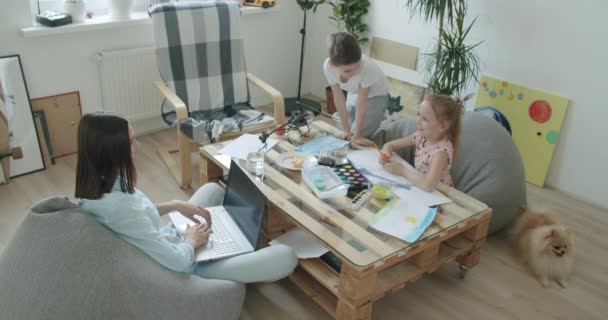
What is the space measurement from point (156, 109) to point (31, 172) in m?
0.90

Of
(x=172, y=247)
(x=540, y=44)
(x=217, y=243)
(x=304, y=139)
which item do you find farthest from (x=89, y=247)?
(x=540, y=44)

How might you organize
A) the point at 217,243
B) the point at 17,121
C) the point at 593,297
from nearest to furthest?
the point at 217,243 < the point at 593,297 < the point at 17,121

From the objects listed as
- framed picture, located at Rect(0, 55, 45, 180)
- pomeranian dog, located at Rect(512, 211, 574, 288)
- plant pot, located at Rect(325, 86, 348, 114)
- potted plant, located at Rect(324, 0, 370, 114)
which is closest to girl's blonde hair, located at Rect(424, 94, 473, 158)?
pomeranian dog, located at Rect(512, 211, 574, 288)

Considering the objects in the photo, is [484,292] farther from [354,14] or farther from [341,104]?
[354,14]

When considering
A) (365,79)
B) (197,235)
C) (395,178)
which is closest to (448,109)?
(395,178)

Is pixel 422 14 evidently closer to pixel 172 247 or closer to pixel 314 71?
pixel 314 71

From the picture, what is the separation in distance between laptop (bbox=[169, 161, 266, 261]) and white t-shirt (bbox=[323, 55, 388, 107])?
86cm

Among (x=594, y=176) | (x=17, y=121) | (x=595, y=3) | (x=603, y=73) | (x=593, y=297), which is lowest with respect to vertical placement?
(x=593, y=297)

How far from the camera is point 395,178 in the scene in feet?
7.63

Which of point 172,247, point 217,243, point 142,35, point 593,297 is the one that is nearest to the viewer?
point 172,247

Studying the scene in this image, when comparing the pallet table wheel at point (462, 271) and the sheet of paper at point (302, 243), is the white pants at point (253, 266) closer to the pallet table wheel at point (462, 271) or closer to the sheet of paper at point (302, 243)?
the sheet of paper at point (302, 243)

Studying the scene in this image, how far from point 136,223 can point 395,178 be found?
3.72 feet

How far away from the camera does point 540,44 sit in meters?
3.10

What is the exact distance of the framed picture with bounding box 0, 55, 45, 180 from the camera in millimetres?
2959
